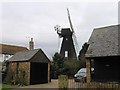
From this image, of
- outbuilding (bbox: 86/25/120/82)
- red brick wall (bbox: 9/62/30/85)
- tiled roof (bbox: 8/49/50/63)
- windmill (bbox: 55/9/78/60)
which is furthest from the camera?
windmill (bbox: 55/9/78/60)

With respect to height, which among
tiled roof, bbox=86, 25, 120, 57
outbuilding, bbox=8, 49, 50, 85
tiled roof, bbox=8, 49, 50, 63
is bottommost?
outbuilding, bbox=8, 49, 50, 85

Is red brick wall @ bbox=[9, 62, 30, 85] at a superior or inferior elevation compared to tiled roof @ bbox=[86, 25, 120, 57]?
inferior

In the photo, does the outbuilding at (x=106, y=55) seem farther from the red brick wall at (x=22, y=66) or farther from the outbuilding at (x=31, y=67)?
the red brick wall at (x=22, y=66)

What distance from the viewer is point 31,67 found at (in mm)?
25672

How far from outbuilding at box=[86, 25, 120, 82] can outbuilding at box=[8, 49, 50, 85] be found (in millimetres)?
7143

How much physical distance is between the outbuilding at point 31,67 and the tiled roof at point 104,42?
713 centimetres

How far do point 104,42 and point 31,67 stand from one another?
902 centimetres

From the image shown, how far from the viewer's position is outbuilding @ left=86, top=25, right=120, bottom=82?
2044cm

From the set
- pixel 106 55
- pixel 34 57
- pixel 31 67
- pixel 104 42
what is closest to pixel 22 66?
pixel 31 67

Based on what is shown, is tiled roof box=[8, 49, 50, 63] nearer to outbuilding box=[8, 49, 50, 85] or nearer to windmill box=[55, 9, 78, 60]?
outbuilding box=[8, 49, 50, 85]

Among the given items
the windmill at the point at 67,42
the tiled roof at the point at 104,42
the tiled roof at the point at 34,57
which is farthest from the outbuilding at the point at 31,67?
the windmill at the point at 67,42

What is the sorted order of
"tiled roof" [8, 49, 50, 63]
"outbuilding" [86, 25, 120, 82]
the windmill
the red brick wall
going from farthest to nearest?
1. the windmill
2. "tiled roof" [8, 49, 50, 63]
3. the red brick wall
4. "outbuilding" [86, 25, 120, 82]

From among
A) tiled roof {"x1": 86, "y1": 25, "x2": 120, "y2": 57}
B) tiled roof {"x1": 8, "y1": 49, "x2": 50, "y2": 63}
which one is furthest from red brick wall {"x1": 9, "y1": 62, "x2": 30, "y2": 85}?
tiled roof {"x1": 86, "y1": 25, "x2": 120, "y2": 57}

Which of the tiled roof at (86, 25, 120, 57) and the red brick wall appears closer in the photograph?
the tiled roof at (86, 25, 120, 57)
